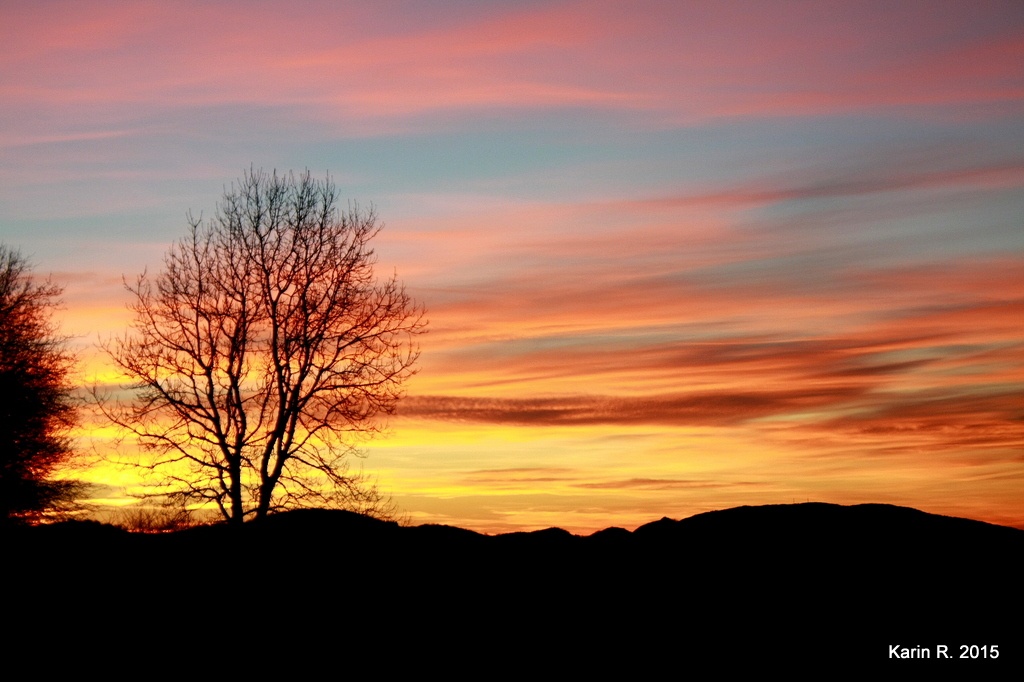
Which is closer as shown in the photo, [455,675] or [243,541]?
[455,675]

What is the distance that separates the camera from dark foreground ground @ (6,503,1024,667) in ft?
65.6

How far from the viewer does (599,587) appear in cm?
2291

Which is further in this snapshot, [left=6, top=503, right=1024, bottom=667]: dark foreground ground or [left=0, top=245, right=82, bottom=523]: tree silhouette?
[left=0, top=245, right=82, bottom=523]: tree silhouette

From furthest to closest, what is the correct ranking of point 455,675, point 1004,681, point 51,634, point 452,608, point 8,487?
point 8,487 → point 452,608 → point 51,634 → point 455,675 → point 1004,681

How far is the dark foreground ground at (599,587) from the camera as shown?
Result: 20.0m

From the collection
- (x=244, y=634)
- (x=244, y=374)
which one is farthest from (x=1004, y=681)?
(x=244, y=374)

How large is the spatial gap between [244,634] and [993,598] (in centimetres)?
1644

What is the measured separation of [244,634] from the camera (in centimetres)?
2056

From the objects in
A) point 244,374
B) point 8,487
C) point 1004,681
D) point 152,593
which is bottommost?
A: point 1004,681

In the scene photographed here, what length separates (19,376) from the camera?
41781 millimetres

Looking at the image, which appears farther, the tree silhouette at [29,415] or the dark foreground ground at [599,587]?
the tree silhouette at [29,415]

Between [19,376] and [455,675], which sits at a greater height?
[19,376]

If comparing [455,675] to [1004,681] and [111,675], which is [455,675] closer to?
[111,675]

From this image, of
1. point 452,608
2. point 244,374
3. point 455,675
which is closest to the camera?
point 455,675
